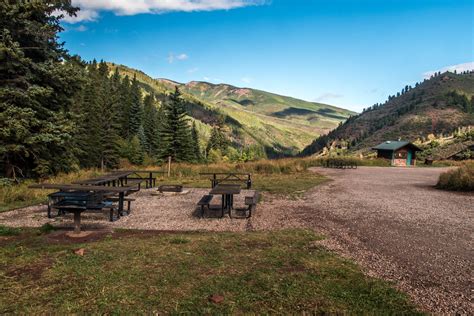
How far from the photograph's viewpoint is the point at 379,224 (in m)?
8.11

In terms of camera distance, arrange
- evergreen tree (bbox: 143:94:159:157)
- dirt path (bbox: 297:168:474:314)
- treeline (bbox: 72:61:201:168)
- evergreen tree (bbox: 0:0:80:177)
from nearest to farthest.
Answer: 1. dirt path (bbox: 297:168:474:314)
2. evergreen tree (bbox: 0:0:80:177)
3. treeline (bbox: 72:61:201:168)
4. evergreen tree (bbox: 143:94:159:157)

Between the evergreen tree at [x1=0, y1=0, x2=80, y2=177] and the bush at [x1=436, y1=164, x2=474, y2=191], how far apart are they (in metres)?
19.9

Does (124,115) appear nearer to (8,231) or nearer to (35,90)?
(35,90)

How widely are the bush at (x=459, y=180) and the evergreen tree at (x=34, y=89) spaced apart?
19.9 metres

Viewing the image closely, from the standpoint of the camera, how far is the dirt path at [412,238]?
4281 millimetres

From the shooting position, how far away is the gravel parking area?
4.55 metres

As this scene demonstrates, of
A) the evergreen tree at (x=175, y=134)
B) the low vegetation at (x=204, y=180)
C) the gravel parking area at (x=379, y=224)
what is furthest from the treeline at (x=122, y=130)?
the gravel parking area at (x=379, y=224)

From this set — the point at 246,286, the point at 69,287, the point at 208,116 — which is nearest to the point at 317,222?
the point at 246,286

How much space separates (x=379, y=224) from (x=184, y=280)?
20.3ft

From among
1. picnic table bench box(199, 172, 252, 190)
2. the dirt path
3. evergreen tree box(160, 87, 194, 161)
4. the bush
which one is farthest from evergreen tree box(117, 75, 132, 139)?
the dirt path

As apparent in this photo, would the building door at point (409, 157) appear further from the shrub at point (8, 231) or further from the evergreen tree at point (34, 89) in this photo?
the shrub at point (8, 231)

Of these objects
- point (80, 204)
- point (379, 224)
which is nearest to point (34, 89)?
point (80, 204)

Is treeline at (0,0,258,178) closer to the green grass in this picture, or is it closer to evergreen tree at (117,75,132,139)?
the green grass

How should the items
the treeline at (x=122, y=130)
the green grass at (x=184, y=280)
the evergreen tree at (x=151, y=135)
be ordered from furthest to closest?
the evergreen tree at (x=151, y=135) < the treeline at (x=122, y=130) < the green grass at (x=184, y=280)
